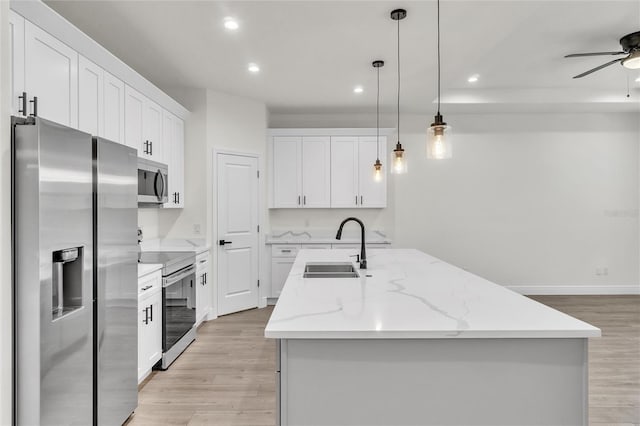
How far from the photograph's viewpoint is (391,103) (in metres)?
5.15

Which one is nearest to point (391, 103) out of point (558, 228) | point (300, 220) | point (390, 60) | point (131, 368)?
point (390, 60)

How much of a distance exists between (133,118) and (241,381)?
2.31m

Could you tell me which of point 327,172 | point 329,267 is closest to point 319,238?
point 327,172

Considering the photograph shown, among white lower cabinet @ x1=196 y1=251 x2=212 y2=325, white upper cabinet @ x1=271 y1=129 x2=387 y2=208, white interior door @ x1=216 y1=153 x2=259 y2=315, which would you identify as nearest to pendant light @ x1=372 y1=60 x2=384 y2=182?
white upper cabinet @ x1=271 y1=129 x2=387 y2=208

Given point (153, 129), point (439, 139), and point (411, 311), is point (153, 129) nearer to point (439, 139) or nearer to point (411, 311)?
point (439, 139)

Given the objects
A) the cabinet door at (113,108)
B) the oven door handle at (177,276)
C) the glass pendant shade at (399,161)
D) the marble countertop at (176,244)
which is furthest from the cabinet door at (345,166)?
the cabinet door at (113,108)

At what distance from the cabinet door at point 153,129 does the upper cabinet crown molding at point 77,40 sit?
4.0 inches

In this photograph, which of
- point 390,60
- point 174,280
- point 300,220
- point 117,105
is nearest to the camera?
point 117,105

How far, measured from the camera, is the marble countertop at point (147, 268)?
105 inches

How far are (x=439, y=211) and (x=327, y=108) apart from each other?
2248mm

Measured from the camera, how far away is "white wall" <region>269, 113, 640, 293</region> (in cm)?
571

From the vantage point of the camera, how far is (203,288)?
166 inches

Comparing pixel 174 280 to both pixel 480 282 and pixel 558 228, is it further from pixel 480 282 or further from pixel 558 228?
pixel 558 228

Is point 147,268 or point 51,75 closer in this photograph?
point 51,75
